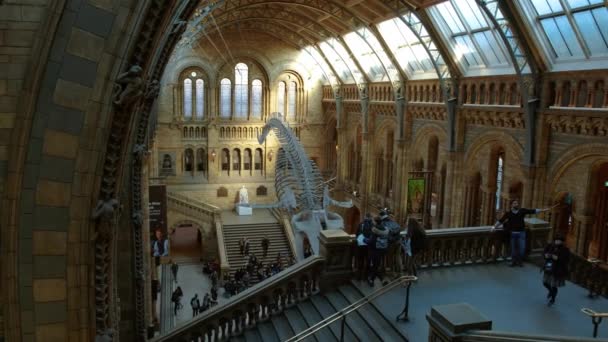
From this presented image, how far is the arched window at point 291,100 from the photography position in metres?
35.0

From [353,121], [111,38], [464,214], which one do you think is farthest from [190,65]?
[111,38]

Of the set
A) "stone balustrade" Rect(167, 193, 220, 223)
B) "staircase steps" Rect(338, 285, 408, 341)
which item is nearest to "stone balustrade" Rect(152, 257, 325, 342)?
"staircase steps" Rect(338, 285, 408, 341)

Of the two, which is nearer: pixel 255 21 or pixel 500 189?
pixel 500 189

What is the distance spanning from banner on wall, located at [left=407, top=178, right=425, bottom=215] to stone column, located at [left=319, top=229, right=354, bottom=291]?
11.3m

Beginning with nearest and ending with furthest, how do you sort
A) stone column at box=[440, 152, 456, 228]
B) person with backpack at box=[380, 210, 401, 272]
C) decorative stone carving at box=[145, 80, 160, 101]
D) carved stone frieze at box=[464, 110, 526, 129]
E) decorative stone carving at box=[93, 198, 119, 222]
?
decorative stone carving at box=[93, 198, 119, 222], decorative stone carving at box=[145, 80, 160, 101], person with backpack at box=[380, 210, 401, 272], carved stone frieze at box=[464, 110, 526, 129], stone column at box=[440, 152, 456, 228]

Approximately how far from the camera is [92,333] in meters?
3.99

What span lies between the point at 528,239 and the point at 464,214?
1026cm

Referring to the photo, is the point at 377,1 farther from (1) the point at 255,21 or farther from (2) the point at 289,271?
(2) the point at 289,271

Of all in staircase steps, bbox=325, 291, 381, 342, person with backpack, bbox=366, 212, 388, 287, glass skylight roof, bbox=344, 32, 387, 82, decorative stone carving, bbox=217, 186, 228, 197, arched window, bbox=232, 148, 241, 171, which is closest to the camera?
staircase steps, bbox=325, 291, 381, 342

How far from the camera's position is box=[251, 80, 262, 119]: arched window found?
34094 millimetres

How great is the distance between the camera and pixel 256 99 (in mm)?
34312

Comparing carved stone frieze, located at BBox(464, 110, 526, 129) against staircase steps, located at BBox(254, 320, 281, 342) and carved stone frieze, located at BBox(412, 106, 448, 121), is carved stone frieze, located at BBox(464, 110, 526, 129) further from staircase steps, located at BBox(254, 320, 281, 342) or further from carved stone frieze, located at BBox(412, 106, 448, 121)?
staircase steps, located at BBox(254, 320, 281, 342)

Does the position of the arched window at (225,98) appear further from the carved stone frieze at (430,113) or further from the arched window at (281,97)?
the carved stone frieze at (430,113)

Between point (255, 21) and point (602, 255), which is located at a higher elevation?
point (255, 21)
